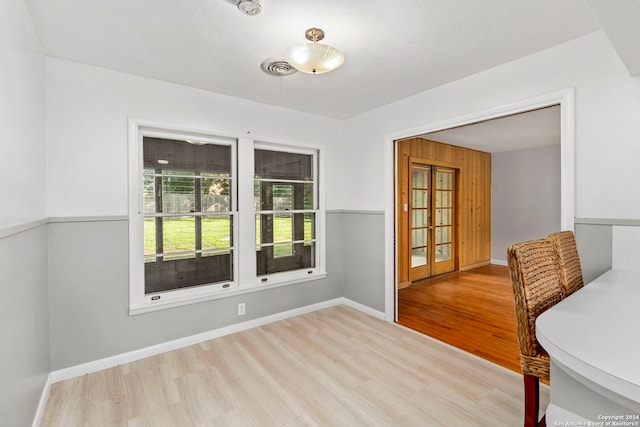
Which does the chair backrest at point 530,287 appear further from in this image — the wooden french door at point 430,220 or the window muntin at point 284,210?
the wooden french door at point 430,220

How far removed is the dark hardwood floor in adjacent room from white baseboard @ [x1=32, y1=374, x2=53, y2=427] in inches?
120

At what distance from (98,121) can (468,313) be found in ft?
14.1

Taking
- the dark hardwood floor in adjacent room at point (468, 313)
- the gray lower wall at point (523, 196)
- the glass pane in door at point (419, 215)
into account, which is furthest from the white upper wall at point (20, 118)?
the gray lower wall at point (523, 196)

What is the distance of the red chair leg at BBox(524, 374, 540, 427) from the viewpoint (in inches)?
52.4

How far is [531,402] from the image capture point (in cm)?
135

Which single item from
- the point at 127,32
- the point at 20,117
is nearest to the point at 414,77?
the point at 127,32

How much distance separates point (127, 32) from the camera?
6.47 ft

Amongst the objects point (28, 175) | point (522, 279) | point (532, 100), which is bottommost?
point (522, 279)

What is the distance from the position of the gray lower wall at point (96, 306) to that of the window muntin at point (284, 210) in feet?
3.11

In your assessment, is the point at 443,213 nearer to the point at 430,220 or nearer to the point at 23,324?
the point at 430,220

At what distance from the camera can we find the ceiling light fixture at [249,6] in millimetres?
1632

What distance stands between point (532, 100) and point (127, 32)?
2.89 meters

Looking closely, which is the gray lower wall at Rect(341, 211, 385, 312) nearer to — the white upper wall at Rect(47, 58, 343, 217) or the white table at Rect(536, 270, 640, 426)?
the white upper wall at Rect(47, 58, 343, 217)

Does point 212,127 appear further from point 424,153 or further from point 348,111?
point 424,153
